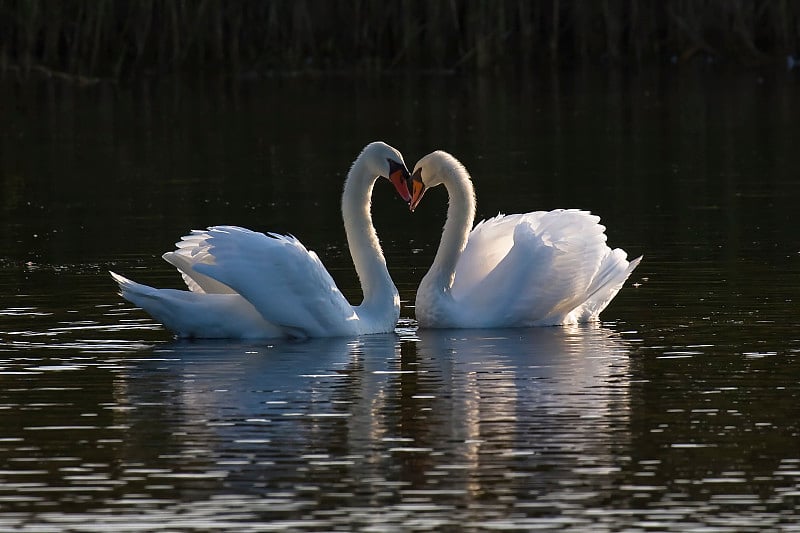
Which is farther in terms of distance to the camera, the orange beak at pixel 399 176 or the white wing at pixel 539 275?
the orange beak at pixel 399 176

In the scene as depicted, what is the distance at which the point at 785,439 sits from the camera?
9.01m

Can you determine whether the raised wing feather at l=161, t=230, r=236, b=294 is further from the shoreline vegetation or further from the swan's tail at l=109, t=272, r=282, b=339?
the shoreline vegetation

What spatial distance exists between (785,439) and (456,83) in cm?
3188

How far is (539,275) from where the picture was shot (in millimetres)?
12883

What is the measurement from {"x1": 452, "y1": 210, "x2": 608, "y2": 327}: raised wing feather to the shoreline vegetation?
2645cm

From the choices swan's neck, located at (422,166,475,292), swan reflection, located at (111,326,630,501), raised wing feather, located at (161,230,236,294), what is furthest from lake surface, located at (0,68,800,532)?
swan's neck, located at (422,166,475,292)

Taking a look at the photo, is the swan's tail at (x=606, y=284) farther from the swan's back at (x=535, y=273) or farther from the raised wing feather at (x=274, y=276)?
the raised wing feather at (x=274, y=276)

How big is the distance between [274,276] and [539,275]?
193 cm

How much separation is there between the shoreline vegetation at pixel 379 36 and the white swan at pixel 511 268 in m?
25.9

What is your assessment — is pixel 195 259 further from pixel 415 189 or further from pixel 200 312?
pixel 415 189

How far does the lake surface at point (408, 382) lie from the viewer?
795 centimetres

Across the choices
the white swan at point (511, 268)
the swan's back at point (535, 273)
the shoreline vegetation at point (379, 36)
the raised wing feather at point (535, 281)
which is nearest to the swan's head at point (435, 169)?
the white swan at point (511, 268)

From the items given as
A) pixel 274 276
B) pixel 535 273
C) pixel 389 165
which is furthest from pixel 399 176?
pixel 274 276

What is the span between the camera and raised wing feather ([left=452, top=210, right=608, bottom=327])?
508 inches
